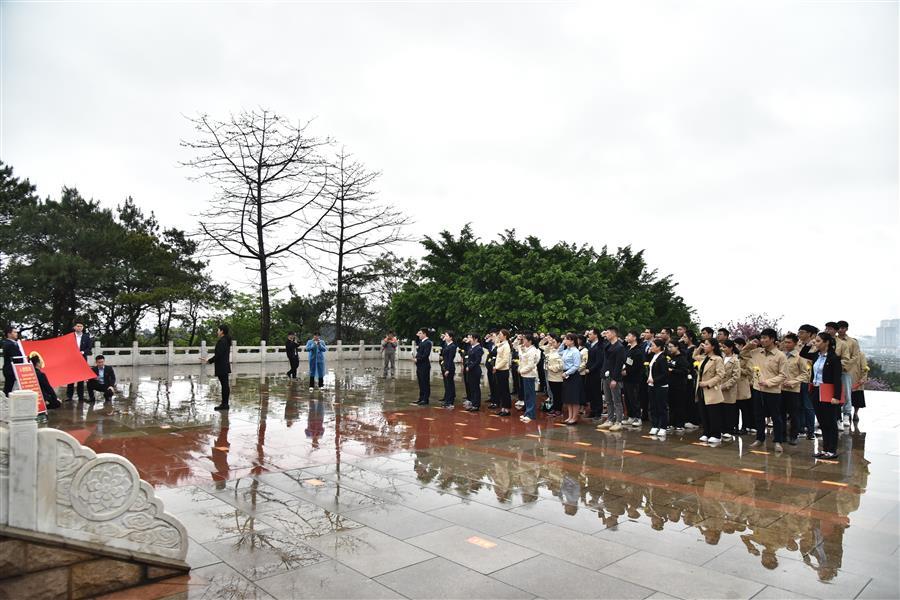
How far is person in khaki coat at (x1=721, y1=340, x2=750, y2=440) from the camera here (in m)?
8.47

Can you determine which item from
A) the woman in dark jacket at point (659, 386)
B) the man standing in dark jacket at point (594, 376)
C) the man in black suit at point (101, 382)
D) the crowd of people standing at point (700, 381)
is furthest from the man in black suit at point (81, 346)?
the woman in dark jacket at point (659, 386)

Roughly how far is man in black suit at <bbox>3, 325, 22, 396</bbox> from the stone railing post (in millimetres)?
7849

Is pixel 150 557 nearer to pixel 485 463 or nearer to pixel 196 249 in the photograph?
pixel 485 463

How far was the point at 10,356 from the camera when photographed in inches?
400

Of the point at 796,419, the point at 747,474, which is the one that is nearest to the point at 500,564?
the point at 747,474

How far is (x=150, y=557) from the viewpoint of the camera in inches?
148

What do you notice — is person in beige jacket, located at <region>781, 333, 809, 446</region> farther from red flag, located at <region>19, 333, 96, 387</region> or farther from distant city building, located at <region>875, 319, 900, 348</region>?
red flag, located at <region>19, 333, 96, 387</region>

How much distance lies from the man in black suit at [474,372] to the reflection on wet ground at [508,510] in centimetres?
206

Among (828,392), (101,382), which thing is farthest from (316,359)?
(828,392)

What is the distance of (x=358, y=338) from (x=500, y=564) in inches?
1558

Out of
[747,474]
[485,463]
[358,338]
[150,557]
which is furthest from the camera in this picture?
[358,338]

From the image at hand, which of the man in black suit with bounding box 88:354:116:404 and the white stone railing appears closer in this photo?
the white stone railing

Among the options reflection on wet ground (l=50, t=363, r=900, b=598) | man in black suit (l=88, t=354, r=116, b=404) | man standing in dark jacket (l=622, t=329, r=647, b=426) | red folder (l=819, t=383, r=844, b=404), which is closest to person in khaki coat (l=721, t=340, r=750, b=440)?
reflection on wet ground (l=50, t=363, r=900, b=598)

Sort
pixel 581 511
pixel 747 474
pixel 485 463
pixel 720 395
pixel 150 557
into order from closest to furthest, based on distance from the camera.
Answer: pixel 150 557 < pixel 581 511 < pixel 747 474 < pixel 485 463 < pixel 720 395
